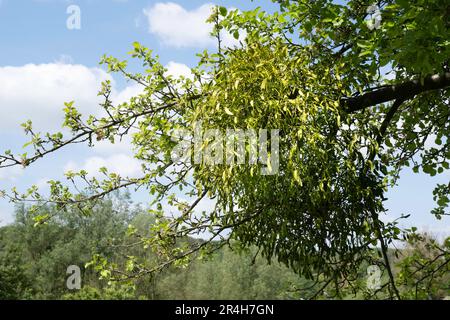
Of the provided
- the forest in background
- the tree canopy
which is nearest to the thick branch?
the tree canopy

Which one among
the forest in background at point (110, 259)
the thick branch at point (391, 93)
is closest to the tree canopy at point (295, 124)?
the thick branch at point (391, 93)

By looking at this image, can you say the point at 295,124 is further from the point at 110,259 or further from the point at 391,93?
the point at 110,259

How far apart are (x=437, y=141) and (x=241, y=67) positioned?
3.18m

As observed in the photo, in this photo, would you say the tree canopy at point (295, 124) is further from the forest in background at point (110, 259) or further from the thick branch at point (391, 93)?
the forest in background at point (110, 259)

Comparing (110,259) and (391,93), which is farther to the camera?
Answer: (110,259)

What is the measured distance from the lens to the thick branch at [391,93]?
145 inches

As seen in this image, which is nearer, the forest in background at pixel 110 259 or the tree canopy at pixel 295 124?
the tree canopy at pixel 295 124

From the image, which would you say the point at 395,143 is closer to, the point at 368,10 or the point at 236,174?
the point at 368,10

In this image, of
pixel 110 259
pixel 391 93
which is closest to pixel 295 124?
pixel 391 93

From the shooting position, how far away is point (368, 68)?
3.66 metres

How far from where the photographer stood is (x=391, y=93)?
370 centimetres

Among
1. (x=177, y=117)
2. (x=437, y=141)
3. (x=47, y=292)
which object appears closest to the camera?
(x=177, y=117)

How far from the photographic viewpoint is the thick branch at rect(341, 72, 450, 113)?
3.69m

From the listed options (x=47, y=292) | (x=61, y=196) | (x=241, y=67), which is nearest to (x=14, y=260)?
(x=47, y=292)
